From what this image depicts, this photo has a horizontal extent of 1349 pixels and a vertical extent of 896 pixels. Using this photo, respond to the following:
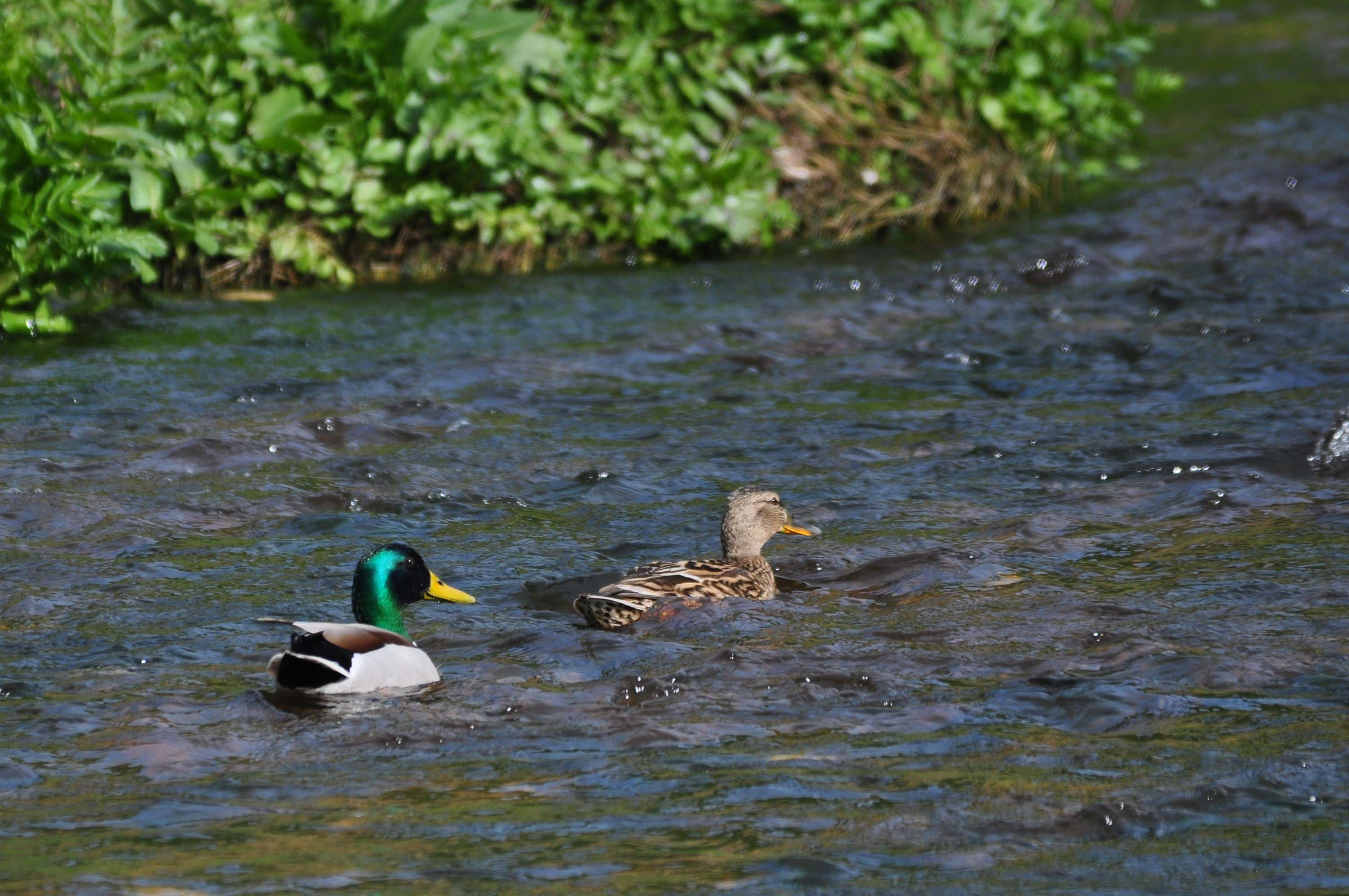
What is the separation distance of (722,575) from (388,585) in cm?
136

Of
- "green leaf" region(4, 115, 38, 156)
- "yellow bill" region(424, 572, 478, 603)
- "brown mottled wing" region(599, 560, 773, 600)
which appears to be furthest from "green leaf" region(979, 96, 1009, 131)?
"yellow bill" region(424, 572, 478, 603)

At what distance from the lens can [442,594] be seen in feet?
21.3

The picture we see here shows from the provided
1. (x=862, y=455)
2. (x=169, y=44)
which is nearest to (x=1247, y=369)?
(x=862, y=455)

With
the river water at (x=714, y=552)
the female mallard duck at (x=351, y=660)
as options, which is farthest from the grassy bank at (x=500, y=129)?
the female mallard duck at (x=351, y=660)

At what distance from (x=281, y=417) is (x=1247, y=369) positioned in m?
5.37

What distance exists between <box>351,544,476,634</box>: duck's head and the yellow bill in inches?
3.0

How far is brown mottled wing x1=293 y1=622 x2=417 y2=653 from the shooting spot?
5699mm

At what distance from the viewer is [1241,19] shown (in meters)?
22.2

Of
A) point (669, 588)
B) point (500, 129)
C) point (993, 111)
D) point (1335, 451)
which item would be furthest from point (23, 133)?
point (993, 111)

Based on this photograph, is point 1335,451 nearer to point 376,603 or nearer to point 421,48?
point 376,603

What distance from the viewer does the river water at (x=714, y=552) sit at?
462 centimetres

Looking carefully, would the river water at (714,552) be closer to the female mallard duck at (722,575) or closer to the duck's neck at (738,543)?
→ the female mallard duck at (722,575)

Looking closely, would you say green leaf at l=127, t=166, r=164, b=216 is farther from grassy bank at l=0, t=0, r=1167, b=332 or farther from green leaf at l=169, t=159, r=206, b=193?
green leaf at l=169, t=159, r=206, b=193

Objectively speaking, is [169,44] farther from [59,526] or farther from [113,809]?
[113,809]
